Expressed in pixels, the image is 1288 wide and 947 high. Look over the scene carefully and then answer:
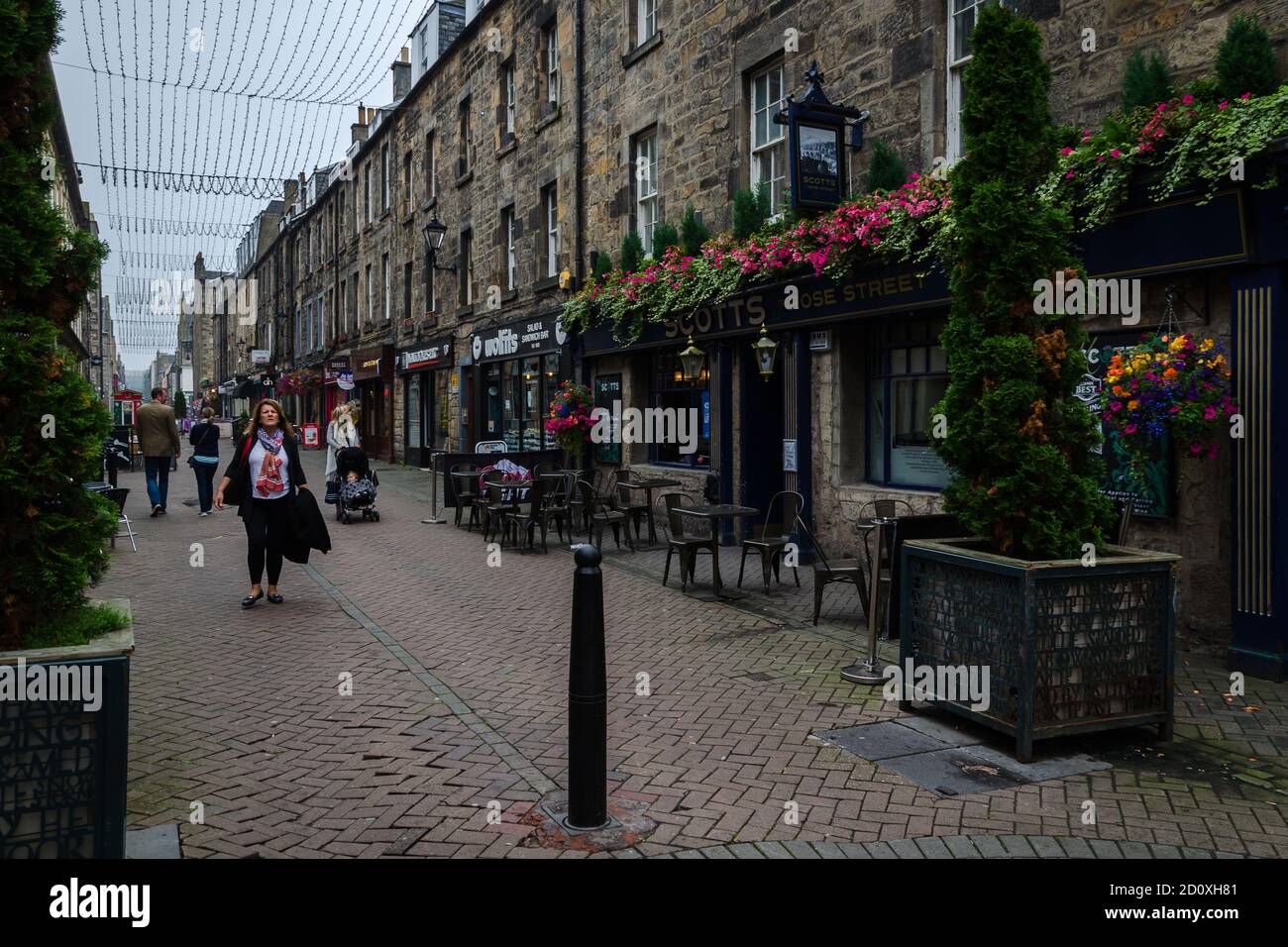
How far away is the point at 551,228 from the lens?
18.1 m

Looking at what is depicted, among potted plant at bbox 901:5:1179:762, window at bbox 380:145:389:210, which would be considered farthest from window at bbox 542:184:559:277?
potted plant at bbox 901:5:1179:762

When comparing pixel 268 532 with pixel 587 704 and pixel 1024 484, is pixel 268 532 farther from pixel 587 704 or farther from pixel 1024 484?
pixel 1024 484

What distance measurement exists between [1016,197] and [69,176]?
3526cm

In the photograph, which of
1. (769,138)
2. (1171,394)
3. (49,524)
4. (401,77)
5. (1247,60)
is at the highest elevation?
(401,77)

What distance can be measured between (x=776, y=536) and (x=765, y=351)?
235 centimetres

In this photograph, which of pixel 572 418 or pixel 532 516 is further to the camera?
pixel 572 418

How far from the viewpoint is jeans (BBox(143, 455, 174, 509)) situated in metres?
15.8

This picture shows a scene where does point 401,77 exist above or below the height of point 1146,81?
above

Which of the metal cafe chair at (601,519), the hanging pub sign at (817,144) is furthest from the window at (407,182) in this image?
the hanging pub sign at (817,144)

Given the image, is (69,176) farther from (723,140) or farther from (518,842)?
(518,842)

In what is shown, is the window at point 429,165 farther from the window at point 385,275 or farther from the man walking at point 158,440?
the man walking at point 158,440

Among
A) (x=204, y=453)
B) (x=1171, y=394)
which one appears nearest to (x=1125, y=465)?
(x=1171, y=394)

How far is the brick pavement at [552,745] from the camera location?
388 centimetres
